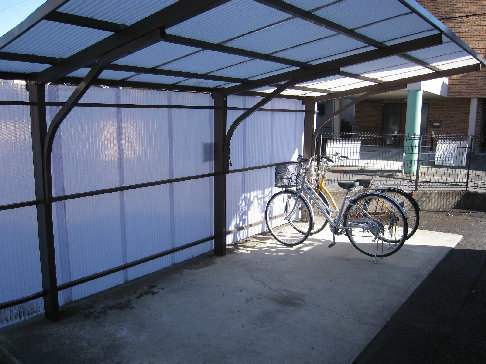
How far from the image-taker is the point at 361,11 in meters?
3.34

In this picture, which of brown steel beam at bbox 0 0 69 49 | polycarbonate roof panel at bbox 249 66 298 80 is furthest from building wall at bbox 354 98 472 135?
brown steel beam at bbox 0 0 69 49

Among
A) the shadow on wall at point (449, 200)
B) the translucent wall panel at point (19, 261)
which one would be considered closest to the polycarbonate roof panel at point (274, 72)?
the translucent wall panel at point (19, 261)

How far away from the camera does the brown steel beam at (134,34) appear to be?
2.61 meters

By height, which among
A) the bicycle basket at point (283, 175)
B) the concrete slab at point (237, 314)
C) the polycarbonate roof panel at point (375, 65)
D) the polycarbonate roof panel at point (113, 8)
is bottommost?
the concrete slab at point (237, 314)

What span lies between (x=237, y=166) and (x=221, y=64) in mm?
2225

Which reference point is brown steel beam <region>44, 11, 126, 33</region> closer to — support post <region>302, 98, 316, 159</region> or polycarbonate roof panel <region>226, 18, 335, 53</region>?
polycarbonate roof panel <region>226, 18, 335, 53</region>

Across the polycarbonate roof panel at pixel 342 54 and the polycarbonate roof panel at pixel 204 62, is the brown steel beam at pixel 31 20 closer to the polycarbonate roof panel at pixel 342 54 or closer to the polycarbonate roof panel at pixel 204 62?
the polycarbonate roof panel at pixel 204 62

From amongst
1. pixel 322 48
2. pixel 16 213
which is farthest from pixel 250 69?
pixel 16 213

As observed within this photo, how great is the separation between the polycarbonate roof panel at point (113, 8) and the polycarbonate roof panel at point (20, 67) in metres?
1.08

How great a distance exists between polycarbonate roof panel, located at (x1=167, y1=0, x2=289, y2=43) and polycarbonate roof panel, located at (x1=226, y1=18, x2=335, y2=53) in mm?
147

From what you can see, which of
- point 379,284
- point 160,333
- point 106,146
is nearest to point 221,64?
point 106,146

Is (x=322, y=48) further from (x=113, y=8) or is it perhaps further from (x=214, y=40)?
(x=113, y=8)

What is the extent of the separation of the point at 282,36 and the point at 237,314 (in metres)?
2.78

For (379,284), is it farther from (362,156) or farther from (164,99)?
(362,156)
